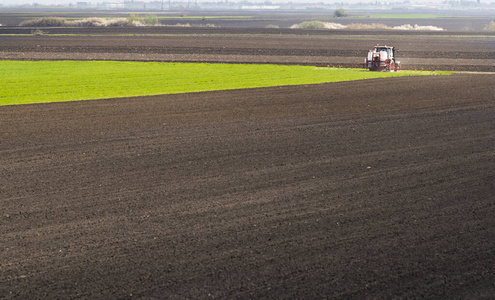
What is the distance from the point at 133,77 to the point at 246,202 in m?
22.2

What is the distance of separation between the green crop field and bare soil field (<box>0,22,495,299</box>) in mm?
4655

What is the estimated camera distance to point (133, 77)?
3200 centimetres

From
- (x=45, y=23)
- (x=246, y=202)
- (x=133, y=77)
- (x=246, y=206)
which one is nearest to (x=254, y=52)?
(x=133, y=77)

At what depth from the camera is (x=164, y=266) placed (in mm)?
8297

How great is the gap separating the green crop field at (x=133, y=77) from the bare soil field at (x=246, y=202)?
4.66 meters

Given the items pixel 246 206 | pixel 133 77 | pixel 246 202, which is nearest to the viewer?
pixel 246 206

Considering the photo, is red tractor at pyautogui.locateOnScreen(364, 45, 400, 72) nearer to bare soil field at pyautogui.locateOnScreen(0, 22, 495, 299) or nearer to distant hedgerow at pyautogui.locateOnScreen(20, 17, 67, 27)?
bare soil field at pyautogui.locateOnScreen(0, 22, 495, 299)

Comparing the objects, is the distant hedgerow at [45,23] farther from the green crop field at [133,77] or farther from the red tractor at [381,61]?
the red tractor at [381,61]

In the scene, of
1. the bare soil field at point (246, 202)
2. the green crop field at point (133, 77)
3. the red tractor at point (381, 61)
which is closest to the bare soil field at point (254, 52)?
the red tractor at point (381, 61)

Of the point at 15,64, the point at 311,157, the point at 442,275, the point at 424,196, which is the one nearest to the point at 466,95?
the point at 311,157

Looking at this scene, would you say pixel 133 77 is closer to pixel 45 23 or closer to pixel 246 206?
pixel 246 206

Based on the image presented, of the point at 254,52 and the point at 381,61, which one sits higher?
the point at 254,52

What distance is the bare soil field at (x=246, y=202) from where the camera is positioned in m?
7.96

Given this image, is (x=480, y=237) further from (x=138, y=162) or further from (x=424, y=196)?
(x=138, y=162)
